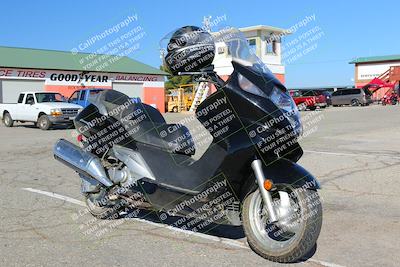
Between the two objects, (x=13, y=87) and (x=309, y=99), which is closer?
(x=13, y=87)

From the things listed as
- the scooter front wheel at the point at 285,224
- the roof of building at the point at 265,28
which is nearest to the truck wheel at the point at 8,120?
the scooter front wheel at the point at 285,224

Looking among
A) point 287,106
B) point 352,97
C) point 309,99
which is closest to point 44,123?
point 287,106

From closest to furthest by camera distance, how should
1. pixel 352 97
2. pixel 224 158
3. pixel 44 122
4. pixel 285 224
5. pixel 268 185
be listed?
1. pixel 268 185
2. pixel 285 224
3. pixel 224 158
4. pixel 44 122
5. pixel 352 97

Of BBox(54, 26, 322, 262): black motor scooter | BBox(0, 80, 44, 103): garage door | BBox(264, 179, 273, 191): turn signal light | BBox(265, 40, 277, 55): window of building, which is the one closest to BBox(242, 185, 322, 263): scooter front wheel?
BBox(54, 26, 322, 262): black motor scooter

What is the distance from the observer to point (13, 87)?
33.9 m

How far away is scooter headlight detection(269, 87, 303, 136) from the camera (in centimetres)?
412

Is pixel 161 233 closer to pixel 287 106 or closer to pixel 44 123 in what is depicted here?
pixel 287 106

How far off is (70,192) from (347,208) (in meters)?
4.02

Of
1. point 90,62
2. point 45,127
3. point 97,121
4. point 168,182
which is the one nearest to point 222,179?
point 168,182

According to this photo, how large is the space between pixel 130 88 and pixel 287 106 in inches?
1489

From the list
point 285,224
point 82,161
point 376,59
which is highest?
point 82,161

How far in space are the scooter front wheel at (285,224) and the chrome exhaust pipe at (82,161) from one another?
166cm

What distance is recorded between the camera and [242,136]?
429cm

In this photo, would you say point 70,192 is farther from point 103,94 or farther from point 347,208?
point 347,208
